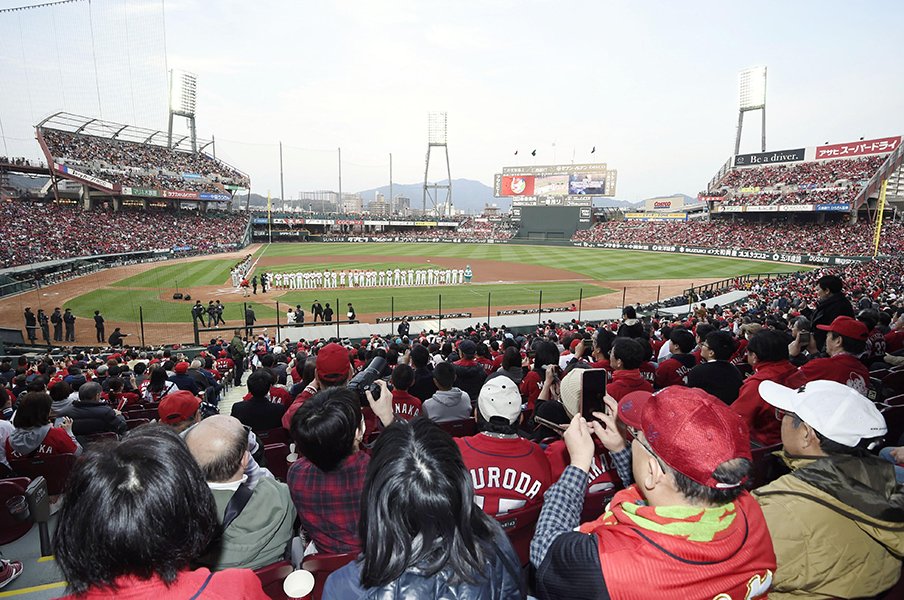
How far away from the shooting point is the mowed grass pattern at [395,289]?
25.8 m

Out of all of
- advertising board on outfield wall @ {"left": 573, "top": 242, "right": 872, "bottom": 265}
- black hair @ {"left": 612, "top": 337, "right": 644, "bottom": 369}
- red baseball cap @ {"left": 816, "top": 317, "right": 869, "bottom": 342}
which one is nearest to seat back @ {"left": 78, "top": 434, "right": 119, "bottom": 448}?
black hair @ {"left": 612, "top": 337, "right": 644, "bottom": 369}

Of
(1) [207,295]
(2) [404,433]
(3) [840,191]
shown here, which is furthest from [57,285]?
(3) [840,191]

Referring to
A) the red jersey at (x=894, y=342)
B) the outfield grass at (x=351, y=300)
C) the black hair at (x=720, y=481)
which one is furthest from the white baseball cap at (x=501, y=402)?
the outfield grass at (x=351, y=300)

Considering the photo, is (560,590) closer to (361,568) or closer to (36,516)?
(361,568)

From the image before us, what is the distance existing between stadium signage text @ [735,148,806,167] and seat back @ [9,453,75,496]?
8882 centimetres

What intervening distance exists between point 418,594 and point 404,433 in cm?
58

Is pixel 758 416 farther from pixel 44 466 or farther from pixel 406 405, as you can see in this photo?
pixel 44 466

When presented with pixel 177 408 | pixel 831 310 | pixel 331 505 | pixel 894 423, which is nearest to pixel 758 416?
pixel 894 423

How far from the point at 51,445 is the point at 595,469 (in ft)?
19.2

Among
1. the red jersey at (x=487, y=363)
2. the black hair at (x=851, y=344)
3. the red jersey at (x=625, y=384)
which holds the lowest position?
the red jersey at (x=487, y=363)

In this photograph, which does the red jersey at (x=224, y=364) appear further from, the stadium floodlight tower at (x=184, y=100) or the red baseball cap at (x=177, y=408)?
the stadium floodlight tower at (x=184, y=100)

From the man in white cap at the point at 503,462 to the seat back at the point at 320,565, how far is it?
Result: 32.0 inches

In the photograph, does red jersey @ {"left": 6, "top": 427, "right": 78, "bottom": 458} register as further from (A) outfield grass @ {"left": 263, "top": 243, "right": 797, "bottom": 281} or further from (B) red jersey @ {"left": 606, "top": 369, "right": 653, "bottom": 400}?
(A) outfield grass @ {"left": 263, "top": 243, "right": 797, "bottom": 281}

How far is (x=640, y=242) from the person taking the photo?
71.4m
